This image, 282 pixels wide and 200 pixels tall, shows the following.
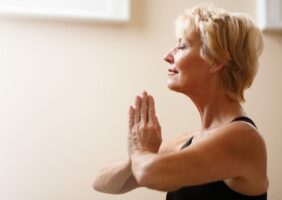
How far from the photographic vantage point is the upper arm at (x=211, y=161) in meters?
0.99

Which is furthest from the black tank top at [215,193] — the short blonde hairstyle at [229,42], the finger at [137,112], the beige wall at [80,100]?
the beige wall at [80,100]

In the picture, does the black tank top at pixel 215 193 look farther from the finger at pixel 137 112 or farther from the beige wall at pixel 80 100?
the beige wall at pixel 80 100

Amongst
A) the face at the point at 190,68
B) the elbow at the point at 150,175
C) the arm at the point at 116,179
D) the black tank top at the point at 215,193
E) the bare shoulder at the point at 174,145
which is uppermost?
the face at the point at 190,68

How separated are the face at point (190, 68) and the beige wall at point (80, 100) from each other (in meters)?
0.57

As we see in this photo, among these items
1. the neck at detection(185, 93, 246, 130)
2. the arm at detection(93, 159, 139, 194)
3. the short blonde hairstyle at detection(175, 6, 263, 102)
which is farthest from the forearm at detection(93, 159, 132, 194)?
the short blonde hairstyle at detection(175, 6, 263, 102)

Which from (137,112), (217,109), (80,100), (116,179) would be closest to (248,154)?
(217,109)

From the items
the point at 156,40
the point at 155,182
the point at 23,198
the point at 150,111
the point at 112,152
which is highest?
the point at 156,40

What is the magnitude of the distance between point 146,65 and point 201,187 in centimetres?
78

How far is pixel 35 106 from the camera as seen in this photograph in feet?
5.64

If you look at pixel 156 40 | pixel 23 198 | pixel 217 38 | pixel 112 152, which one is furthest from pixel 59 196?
pixel 217 38

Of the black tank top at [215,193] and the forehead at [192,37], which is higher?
the forehead at [192,37]

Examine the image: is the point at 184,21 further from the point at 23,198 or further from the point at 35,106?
the point at 23,198

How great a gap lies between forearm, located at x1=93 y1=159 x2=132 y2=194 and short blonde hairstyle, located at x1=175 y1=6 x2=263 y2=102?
385 millimetres

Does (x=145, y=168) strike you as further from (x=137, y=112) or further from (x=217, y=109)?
(x=217, y=109)
